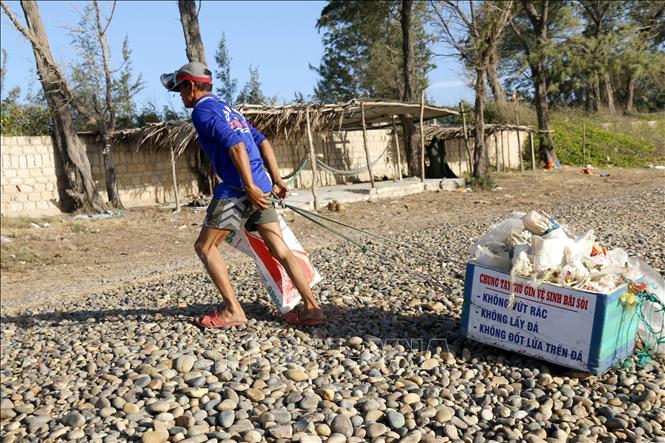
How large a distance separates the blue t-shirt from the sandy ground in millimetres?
3295

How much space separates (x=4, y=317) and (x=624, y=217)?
7791 mm

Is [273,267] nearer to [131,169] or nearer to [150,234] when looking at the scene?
[150,234]

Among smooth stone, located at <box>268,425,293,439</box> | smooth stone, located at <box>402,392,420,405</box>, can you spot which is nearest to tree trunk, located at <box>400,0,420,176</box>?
smooth stone, located at <box>402,392,420,405</box>

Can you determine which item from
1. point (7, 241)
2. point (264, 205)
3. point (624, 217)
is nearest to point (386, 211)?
point (624, 217)

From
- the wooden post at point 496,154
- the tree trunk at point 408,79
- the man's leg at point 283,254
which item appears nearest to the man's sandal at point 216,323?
the man's leg at point 283,254

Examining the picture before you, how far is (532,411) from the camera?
2.73m

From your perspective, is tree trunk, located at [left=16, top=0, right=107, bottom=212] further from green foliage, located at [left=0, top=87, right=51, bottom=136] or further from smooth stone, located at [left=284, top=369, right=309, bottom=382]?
smooth stone, located at [left=284, top=369, right=309, bottom=382]

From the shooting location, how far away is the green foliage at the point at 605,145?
2180 centimetres

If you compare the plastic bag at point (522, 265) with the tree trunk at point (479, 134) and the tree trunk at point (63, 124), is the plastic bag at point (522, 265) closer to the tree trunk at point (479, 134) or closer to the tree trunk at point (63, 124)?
the tree trunk at point (63, 124)

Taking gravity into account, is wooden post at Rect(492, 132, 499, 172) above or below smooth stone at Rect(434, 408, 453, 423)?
above

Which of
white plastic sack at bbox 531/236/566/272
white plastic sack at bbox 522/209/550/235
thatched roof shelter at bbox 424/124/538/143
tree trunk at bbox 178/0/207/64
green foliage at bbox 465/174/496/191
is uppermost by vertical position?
tree trunk at bbox 178/0/207/64

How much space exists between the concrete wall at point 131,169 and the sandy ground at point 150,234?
3.35ft

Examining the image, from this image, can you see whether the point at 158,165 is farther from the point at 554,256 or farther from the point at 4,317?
the point at 554,256

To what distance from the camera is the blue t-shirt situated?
3531 millimetres
